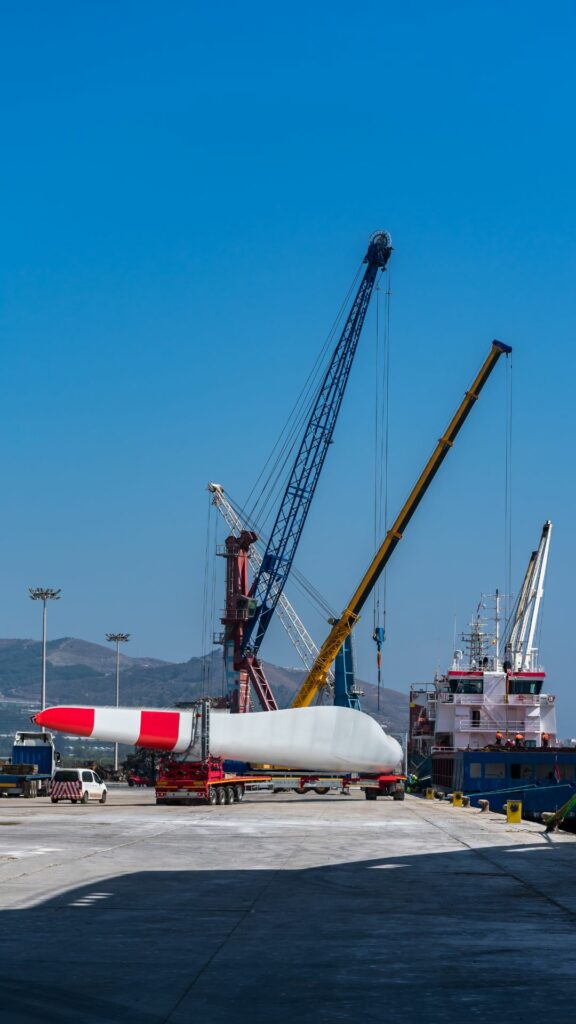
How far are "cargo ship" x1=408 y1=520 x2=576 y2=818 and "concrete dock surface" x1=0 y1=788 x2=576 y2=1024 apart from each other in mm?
39313

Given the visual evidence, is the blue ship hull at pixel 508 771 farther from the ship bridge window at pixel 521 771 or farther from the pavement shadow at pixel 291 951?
the pavement shadow at pixel 291 951

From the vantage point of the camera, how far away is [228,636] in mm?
106125

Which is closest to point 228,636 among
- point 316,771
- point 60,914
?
point 316,771

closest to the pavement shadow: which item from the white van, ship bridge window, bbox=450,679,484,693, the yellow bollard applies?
the yellow bollard

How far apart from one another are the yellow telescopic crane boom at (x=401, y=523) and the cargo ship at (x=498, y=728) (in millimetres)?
8111

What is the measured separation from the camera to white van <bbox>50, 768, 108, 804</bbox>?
5531 centimetres

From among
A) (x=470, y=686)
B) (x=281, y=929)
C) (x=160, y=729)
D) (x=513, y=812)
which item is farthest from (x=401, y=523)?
(x=281, y=929)

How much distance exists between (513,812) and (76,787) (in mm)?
21505

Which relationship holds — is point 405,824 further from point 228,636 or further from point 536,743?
point 228,636

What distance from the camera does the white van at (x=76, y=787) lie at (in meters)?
55.3

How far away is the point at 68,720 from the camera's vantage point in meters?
57.4

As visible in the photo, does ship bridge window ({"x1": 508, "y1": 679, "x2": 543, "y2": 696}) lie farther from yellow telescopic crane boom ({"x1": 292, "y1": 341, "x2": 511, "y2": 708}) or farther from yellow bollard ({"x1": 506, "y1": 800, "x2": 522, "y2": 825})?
yellow bollard ({"x1": 506, "y1": 800, "x2": 522, "y2": 825})

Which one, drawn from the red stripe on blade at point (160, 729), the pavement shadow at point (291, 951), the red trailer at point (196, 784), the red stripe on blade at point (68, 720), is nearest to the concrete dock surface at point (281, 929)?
the pavement shadow at point (291, 951)

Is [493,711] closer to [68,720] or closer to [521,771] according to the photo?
[521,771]
